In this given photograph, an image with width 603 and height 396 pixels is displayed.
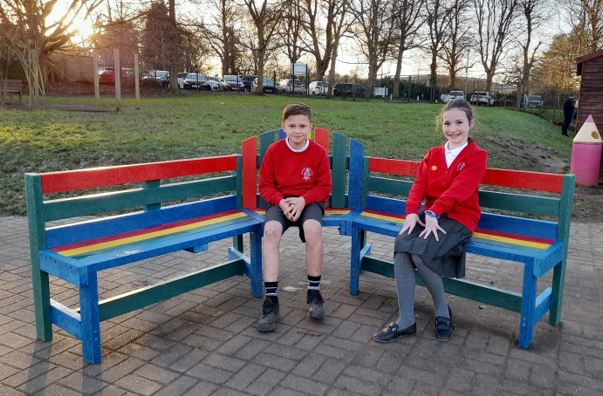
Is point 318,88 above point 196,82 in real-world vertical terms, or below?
below

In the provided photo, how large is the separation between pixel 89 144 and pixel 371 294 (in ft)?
24.3

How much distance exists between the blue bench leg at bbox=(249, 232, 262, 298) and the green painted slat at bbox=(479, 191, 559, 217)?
1660mm

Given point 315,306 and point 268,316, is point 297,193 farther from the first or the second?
point 268,316

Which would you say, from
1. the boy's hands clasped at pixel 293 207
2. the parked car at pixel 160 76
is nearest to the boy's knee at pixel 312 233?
the boy's hands clasped at pixel 293 207

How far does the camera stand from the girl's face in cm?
359

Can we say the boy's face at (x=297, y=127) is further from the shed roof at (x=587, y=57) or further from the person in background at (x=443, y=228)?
the shed roof at (x=587, y=57)

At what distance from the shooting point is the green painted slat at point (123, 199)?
3.31 m

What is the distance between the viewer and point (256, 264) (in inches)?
166

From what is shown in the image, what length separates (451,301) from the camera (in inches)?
165

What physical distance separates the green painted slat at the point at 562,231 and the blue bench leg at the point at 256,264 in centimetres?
208

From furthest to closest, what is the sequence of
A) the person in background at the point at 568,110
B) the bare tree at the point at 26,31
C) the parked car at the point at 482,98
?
the parked car at the point at 482,98 → the person in background at the point at 568,110 → the bare tree at the point at 26,31

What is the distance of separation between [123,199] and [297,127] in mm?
1305

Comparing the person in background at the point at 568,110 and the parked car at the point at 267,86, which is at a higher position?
the parked car at the point at 267,86

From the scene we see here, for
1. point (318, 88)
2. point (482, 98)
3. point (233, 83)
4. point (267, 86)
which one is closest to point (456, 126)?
point (318, 88)
